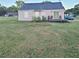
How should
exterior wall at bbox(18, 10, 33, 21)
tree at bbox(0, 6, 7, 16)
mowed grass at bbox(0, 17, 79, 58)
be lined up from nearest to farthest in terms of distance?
mowed grass at bbox(0, 17, 79, 58)
tree at bbox(0, 6, 7, 16)
exterior wall at bbox(18, 10, 33, 21)

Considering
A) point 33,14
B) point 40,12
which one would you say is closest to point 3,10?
point 33,14

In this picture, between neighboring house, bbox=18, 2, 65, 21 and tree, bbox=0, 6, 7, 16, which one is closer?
tree, bbox=0, 6, 7, 16

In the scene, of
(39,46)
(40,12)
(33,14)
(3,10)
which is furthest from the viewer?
(40,12)

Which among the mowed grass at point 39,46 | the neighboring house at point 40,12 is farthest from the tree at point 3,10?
the neighboring house at point 40,12

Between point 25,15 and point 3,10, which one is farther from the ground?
point 3,10

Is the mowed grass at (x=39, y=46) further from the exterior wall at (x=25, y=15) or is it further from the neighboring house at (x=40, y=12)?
the exterior wall at (x=25, y=15)

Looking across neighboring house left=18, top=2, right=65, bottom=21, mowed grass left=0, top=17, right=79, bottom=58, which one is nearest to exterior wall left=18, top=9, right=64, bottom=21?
neighboring house left=18, top=2, right=65, bottom=21

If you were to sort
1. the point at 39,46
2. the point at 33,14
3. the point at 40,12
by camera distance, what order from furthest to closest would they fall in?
the point at 40,12 < the point at 33,14 < the point at 39,46

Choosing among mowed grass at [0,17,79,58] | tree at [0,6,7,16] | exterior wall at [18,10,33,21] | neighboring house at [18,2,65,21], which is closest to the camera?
mowed grass at [0,17,79,58]

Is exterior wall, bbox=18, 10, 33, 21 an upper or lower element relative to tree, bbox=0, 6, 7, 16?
lower

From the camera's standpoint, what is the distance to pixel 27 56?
5441mm

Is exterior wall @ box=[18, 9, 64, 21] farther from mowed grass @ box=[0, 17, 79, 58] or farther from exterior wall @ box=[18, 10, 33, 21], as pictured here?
mowed grass @ box=[0, 17, 79, 58]

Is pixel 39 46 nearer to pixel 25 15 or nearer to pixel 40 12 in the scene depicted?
pixel 40 12

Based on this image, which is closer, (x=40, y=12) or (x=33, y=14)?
(x=33, y=14)
